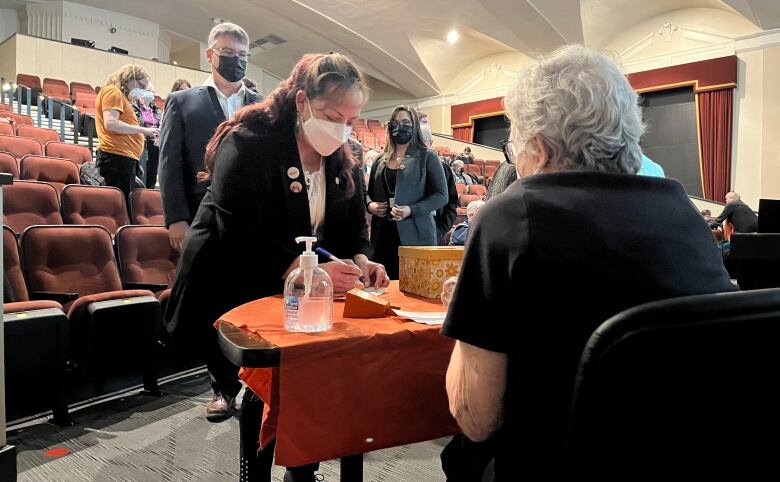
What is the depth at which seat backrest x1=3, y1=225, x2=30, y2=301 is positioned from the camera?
91.2 inches

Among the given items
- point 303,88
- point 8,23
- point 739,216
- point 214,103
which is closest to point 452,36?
point 739,216

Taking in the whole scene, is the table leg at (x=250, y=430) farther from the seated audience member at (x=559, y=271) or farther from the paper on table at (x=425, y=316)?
the seated audience member at (x=559, y=271)

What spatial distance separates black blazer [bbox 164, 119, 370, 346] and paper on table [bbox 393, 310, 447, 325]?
0.37 m

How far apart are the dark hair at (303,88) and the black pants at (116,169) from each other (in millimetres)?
2664

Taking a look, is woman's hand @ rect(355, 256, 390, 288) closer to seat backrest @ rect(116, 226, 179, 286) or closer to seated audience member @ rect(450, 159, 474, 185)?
seat backrest @ rect(116, 226, 179, 286)

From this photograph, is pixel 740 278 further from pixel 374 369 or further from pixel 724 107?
pixel 724 107

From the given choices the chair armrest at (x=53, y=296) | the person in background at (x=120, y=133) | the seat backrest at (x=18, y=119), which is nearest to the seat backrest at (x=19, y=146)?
the seat backrest at (x=18, y=119)

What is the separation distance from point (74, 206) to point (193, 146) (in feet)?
5.00

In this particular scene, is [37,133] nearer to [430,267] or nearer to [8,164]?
[8,164]

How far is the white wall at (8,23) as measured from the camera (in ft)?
42.2

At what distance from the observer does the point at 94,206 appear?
328cm

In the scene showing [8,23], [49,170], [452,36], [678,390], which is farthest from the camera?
[8,23]

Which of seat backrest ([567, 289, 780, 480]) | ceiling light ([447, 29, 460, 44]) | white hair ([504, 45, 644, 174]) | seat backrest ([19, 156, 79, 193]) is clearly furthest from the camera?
ceiling light ([447, 29, 460, 44])

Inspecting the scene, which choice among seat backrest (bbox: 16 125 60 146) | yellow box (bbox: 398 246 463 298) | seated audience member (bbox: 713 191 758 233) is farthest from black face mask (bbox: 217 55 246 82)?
seated audience member (bbox: 713 191 758 233)
